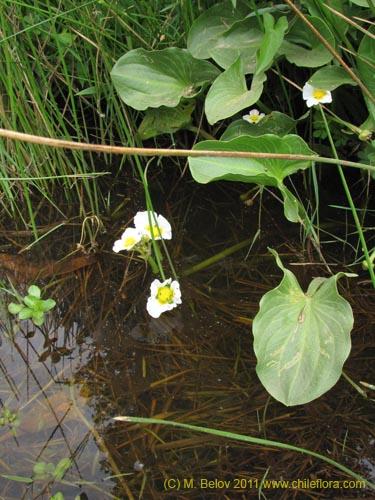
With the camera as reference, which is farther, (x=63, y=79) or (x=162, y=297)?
(x=63, y=79)

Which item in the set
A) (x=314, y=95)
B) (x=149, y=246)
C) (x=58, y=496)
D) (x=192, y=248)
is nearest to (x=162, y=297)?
(x=149, y=246)

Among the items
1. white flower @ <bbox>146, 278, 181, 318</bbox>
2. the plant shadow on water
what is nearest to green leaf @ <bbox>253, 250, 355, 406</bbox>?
the plant shadow on water

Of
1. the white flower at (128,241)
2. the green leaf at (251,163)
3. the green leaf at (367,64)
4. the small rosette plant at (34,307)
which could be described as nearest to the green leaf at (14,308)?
the small rosette plant at (34,307)

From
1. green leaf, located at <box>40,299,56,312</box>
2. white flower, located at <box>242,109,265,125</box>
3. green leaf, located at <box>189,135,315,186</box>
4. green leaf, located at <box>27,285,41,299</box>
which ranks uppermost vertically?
green leaf, located at <box>189,135,315,186</box>

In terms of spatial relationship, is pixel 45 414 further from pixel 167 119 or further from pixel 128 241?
pixel 167 119

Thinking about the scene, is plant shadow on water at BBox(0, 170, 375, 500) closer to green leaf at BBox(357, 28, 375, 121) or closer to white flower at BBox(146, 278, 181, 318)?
white flower at BBox(146, 278, 181, 318)

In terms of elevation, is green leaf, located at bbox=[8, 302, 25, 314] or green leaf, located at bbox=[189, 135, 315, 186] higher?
green leaf, located at bbox=[189, 135, 315, 186]

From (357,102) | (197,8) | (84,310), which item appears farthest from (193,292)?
(197,8)
